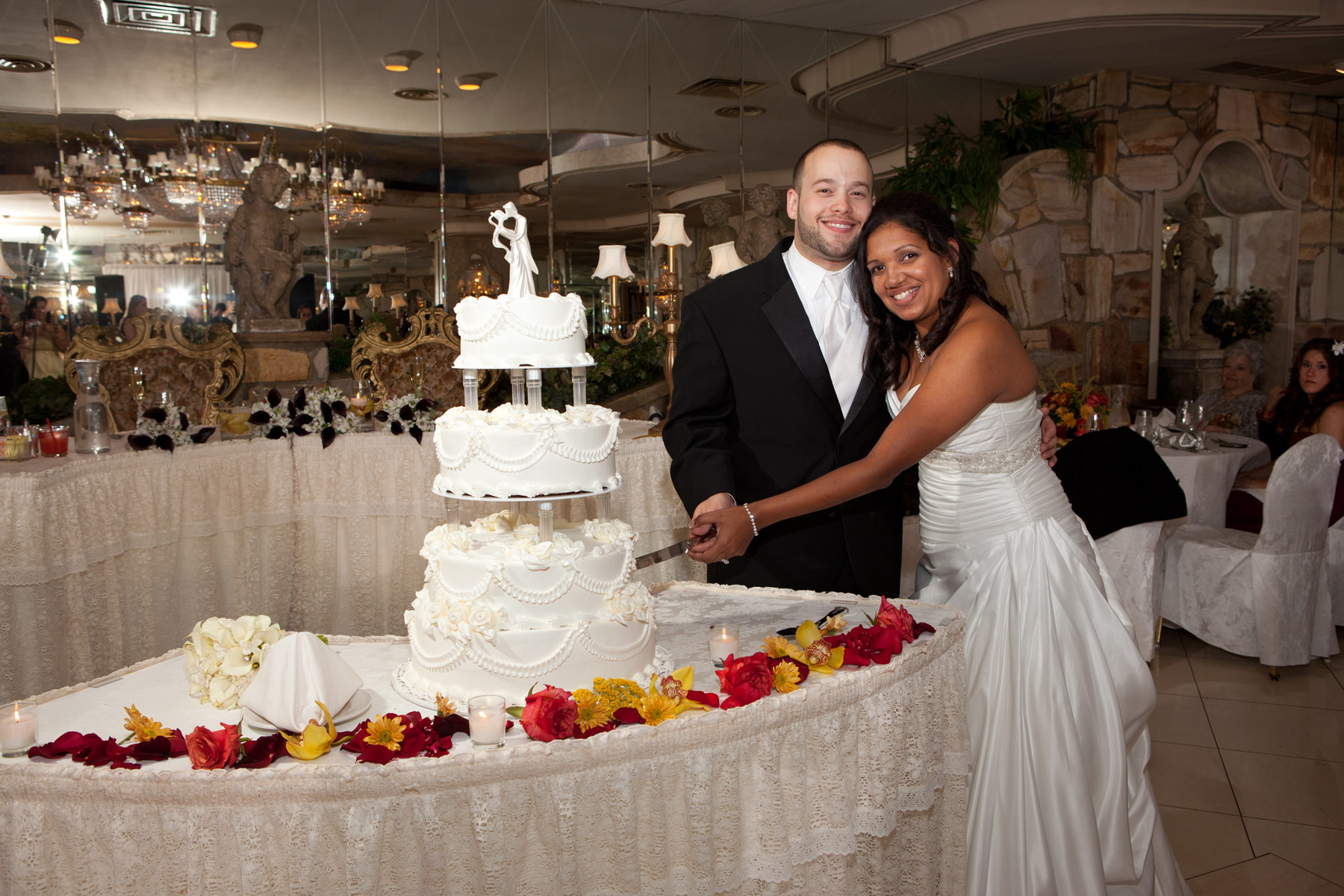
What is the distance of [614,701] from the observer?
5.68ft

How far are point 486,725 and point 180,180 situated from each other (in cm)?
674

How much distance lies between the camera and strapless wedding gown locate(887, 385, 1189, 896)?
2268mm

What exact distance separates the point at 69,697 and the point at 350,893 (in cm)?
83

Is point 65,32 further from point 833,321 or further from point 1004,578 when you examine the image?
point 1004,578

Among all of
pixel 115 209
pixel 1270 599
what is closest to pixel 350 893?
pixel 1270 599

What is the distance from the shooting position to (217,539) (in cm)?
505

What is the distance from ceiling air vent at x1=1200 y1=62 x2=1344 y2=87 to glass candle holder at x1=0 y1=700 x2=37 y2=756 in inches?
418

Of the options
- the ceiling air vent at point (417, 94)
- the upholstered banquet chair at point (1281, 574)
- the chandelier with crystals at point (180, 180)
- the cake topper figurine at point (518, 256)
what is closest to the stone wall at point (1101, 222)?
the upholstered banquet chair at point (1281, 574)

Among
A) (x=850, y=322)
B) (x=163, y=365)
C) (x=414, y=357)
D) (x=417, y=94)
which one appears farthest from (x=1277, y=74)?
(x=163, y=365)

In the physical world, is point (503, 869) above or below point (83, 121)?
below

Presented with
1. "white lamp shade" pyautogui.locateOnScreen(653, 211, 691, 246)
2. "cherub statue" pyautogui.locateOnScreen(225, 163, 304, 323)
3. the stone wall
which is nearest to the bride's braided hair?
"white lamp shade" pyautogui.locateOnScreen(653, 211, 691, 246)

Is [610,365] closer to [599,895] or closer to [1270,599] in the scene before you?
[1270,599]

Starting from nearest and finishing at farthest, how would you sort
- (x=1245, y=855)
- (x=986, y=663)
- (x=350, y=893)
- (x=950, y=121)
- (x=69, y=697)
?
(x=350, y=893), (x=69, y=697), (x=986, y=663), (x=1245, y=855), (x=950, y=121)

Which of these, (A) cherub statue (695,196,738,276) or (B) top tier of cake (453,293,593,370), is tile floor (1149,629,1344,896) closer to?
(B) top tier of cake (453,293,593,370)
